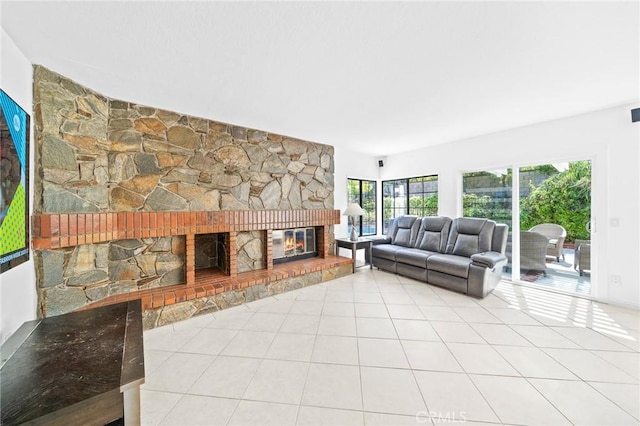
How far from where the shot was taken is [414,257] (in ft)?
13.0

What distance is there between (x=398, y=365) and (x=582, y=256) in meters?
3.39

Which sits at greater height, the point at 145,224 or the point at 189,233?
the point at 145,224

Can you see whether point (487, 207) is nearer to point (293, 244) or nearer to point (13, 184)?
point (293, 244)

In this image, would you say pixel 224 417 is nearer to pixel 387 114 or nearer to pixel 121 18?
pixel 121 18

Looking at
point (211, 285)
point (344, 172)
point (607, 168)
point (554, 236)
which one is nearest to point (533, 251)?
point (554, 236)

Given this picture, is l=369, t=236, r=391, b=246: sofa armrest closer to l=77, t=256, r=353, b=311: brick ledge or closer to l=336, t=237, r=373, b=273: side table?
l=336, t=237, r=373, b=273: side table

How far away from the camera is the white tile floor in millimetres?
1485

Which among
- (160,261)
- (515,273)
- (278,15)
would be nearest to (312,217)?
(160,261)

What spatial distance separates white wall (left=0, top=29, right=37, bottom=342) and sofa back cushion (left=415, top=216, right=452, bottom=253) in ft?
15.7

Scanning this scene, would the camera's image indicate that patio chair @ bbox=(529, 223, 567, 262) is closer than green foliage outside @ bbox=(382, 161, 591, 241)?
No

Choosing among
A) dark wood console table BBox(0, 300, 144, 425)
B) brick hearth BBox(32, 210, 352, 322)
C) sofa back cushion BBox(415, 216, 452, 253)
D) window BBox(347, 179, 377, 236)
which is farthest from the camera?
window BBox(347, 179, 377, 236)

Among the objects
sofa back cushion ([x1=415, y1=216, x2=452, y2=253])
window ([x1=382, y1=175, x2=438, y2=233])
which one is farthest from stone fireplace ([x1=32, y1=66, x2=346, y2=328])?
window ([x1=382, y1=175, x2=438, y2=233])

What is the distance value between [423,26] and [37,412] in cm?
261

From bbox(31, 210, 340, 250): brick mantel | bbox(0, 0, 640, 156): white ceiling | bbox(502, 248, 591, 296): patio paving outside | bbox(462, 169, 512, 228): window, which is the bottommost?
bbox(502, 248, 591, 296): patio paving outside
